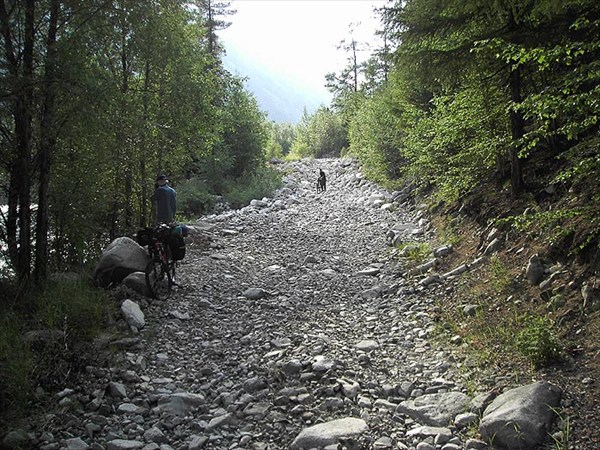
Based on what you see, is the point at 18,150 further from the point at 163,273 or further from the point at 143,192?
the point at 143,192

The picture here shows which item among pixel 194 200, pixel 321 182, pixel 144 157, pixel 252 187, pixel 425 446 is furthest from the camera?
pixel 321 182

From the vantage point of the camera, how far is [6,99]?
284 inches

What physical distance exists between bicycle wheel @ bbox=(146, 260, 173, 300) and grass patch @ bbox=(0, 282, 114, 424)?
2.96ft

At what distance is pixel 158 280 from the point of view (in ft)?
29.9

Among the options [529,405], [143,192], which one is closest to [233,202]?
[143,192]

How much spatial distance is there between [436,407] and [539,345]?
131 centimetres

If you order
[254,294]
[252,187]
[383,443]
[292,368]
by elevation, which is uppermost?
[252,187]

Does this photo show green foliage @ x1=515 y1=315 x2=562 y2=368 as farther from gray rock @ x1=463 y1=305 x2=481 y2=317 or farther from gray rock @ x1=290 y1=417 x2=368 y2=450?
gray rock @ x1=290 y1=417 x2=368 y2=450

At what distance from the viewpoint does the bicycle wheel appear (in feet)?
27.9

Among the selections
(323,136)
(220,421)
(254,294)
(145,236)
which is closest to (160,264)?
(145,236)

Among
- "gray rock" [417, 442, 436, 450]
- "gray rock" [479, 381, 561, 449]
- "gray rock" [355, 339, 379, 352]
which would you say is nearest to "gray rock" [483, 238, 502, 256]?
"gray rock" [355, 339, 379, 352]

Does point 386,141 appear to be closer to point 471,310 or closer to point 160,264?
point 160,264

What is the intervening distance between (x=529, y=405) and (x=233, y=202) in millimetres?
19144

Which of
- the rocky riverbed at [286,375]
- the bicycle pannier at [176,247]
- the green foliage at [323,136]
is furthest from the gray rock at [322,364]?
the green foliage at [323,136]
